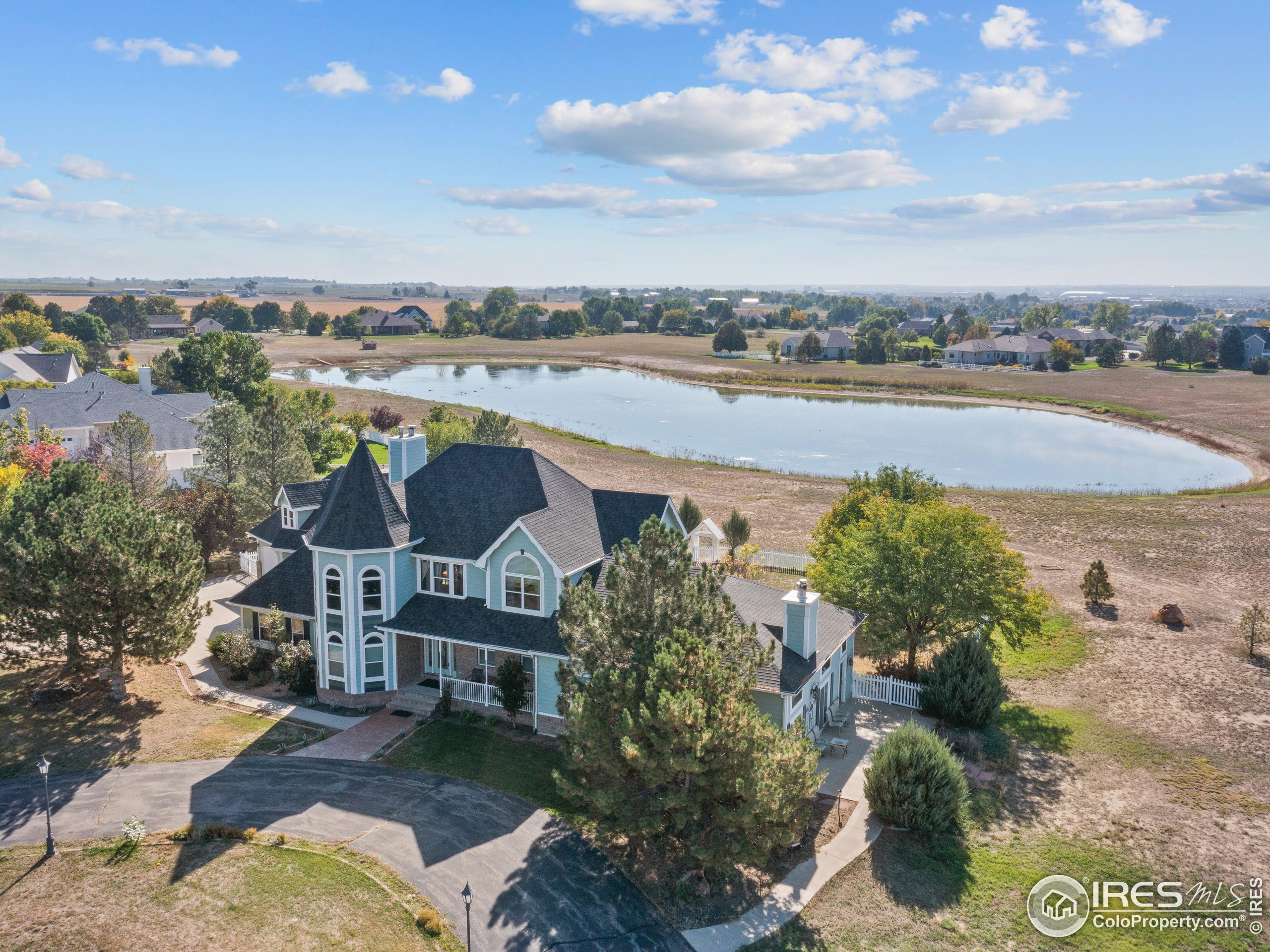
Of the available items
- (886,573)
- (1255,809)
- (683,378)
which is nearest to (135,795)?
(886,573)

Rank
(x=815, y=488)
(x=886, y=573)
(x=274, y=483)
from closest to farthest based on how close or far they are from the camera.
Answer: (x=886, y=573) < (x=274, y=483) < (x=815, y=488)

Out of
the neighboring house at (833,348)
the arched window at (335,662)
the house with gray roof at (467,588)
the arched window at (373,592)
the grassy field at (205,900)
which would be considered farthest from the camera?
the neighboring house at (833,348)

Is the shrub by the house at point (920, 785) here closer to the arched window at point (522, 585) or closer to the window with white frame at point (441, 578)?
the arched window at point (522, 585)

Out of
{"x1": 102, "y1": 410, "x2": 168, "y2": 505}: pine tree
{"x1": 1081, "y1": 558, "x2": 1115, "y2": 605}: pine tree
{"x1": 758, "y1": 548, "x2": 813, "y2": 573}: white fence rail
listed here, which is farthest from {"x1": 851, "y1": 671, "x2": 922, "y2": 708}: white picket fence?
{"x1": 102, "y1": 410, "x2": 168, "y2": 505}: pine tree

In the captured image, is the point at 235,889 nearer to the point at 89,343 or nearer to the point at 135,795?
the point at 135,795

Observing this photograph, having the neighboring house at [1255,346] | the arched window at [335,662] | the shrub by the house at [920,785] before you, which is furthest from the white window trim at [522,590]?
the neighboring house at [1255,346]

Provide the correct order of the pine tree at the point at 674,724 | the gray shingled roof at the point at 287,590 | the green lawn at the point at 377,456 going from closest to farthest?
the pine tree at the point at 674,724
the gray shingled roof at the point at 287,590
the green lawn at the point at 377,456
